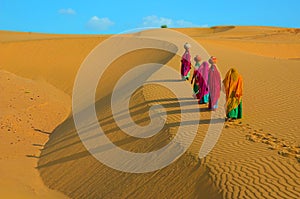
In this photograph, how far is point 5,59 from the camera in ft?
102

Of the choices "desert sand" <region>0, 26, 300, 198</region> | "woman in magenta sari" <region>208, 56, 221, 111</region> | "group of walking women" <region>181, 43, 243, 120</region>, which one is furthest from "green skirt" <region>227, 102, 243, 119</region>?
"woman in magenta sari" <region>208, 56, 221, 111</region>

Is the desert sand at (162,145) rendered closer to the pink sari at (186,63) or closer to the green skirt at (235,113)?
the green skirt at (235,113)

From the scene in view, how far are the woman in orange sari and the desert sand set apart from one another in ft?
1.01

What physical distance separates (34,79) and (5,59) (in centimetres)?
710

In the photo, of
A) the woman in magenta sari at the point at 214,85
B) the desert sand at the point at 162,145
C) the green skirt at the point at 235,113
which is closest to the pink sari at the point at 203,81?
the desert sand at the point at 162,145

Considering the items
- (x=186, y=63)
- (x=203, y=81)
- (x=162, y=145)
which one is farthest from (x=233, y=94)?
(x=186, y=63)

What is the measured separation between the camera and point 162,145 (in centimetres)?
922

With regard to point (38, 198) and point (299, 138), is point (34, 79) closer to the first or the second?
point (38, 198)

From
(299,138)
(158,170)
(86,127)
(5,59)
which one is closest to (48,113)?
(86,127)

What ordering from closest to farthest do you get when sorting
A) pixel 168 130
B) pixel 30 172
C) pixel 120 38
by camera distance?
pixel 168 130 < pixel 30 172 < pixel 120 38

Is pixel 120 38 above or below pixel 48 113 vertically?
above

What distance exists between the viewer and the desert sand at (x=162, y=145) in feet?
23.6

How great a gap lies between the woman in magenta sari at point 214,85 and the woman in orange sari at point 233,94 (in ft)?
1.67

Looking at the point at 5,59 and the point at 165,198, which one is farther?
the point at 5,59
